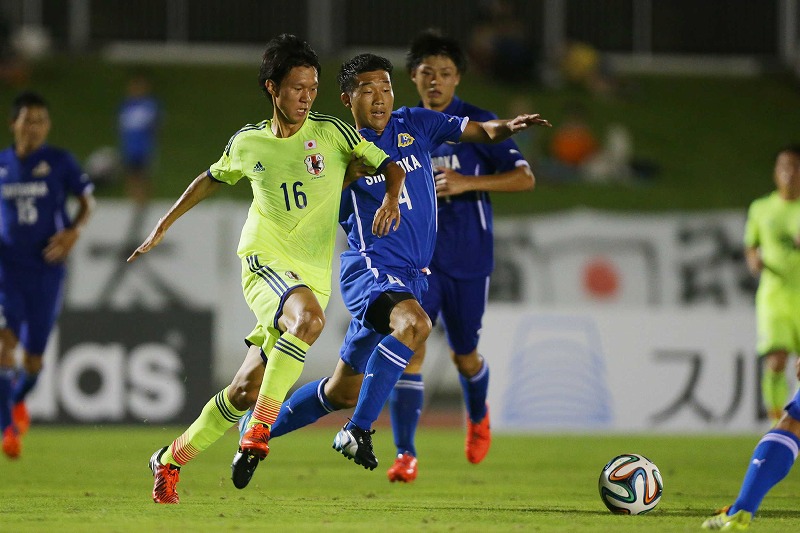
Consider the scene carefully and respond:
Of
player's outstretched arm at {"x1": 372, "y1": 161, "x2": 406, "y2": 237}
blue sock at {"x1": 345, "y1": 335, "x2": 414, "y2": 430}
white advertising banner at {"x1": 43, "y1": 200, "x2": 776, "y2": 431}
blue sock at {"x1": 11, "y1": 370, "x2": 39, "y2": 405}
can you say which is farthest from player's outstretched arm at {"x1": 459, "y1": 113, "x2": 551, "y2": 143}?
white advertising banner at {"x1": 43, "y1": 200, "x2": 776, "y2": 431}

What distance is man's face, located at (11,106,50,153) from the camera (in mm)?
10766

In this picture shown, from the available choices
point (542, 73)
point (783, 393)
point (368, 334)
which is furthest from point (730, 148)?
point (368, 334)

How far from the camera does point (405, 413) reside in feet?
28.6

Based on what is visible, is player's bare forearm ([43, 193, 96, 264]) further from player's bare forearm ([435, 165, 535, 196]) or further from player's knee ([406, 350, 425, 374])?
player's bare forearm ([435, 165, 535, 196])

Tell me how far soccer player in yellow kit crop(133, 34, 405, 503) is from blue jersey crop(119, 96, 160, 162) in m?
11.8

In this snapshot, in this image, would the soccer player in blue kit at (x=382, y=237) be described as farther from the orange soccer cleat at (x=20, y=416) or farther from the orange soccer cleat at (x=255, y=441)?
the orange soccer cleat at (x=20, y=416)

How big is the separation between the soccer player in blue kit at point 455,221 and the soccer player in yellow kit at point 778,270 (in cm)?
345

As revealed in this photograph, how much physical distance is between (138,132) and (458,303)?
10.8 m

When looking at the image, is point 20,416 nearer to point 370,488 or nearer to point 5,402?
point 5,402

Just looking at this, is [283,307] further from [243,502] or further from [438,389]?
[438,389]

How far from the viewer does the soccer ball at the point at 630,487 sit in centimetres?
689

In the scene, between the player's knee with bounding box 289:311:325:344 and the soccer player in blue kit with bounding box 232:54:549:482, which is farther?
the soccer player in blue kit with bounding box 232:54:549:482

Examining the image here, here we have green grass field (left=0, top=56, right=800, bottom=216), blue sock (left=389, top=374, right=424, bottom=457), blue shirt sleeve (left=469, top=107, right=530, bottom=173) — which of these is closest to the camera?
blue sock (left=389, top=374, right=424, bottom=457)

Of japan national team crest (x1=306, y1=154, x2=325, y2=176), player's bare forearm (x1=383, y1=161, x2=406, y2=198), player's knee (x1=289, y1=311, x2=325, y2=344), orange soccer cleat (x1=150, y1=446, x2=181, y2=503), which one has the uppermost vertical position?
japan national team crest (x1=306, y1=154, x2=325, y2=176)
